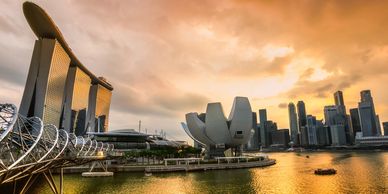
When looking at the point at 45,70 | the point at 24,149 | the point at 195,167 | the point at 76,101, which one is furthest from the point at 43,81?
the point at 24,149

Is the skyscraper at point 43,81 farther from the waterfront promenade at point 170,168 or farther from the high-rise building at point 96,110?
the high-rise building at point 96,110

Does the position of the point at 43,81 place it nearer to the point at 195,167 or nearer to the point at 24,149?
the point at 195,167

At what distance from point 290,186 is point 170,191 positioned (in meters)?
16.8

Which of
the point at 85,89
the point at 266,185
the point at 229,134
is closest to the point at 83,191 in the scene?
the point at 266,185

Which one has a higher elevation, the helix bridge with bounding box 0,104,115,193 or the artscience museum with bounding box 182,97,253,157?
the artscience museum with bounding box 182,97,253,157

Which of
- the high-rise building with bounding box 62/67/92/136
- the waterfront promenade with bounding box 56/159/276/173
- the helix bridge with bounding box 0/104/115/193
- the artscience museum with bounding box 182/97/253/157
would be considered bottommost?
the waterfront promenade with bounding box 56/159/276/173

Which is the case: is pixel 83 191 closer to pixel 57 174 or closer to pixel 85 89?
pixel 57 174

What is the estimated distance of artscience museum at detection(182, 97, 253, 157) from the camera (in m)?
81.5

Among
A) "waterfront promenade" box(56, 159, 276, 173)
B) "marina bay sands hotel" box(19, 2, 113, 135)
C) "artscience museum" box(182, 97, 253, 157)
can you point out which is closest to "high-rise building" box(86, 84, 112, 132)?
"marina bay sands hotel" box(19, 2, 113, 135)

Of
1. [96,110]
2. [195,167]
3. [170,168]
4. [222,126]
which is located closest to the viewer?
[170,168]

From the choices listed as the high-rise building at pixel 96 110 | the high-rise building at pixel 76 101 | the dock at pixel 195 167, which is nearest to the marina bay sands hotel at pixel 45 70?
the high-rise building at pixel 76 101

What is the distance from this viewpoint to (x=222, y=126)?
83.0 meters

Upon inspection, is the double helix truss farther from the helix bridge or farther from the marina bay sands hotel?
the marina bay sands hotel

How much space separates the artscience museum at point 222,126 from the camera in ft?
267
